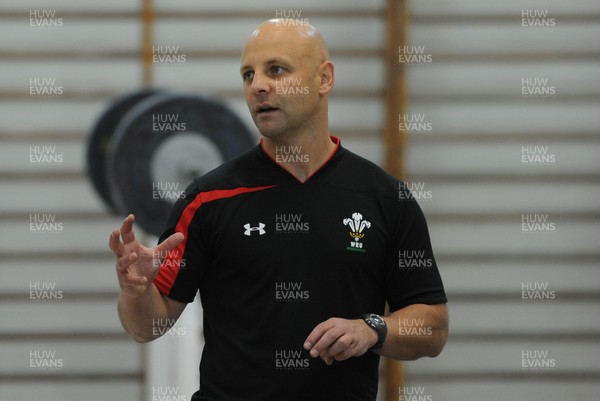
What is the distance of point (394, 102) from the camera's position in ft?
21.3

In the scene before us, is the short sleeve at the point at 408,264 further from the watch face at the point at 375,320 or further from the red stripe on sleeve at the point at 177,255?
the red stripe on sleeve at the point at 177,255

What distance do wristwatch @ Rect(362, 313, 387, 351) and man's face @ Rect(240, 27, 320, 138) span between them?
1.65ft

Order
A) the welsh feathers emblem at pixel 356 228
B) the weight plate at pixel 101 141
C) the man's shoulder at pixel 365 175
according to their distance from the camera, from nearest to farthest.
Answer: the welsh feathers emblem at pixel 356 228 < the man's shoulder at pixel 365 175 < the weight plate at pixel 101 141

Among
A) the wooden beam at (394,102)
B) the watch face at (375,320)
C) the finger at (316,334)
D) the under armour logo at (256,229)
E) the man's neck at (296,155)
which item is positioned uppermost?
the wooden beam at (394,102)

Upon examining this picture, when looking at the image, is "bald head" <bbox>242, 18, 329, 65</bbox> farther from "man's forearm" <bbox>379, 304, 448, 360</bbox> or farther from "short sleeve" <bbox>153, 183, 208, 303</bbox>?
"man's forearm" <bbox>379, 304, 448, 360</bbox>

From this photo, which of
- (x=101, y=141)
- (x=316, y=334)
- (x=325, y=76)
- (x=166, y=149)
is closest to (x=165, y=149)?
(x=166, y=149)

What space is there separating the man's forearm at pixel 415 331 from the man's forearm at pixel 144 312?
21.3 inches

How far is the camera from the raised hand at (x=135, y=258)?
7.06 feet

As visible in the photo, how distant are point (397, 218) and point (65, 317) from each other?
4539 mm

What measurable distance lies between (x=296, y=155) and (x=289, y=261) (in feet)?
0.95

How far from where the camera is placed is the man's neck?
2436 millimetres

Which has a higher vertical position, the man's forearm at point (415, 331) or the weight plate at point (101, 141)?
the weight plate at point (101, 141)

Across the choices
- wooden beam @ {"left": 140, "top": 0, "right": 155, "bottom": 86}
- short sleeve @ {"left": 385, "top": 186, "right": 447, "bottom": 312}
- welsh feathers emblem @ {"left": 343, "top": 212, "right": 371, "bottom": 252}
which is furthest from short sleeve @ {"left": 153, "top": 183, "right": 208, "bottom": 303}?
wooden beam @ {"left": 140, "top": 0, "right": 155, "bottom": 86}

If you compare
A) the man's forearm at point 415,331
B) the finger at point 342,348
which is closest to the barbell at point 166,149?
the man's forearm at point 415,331
